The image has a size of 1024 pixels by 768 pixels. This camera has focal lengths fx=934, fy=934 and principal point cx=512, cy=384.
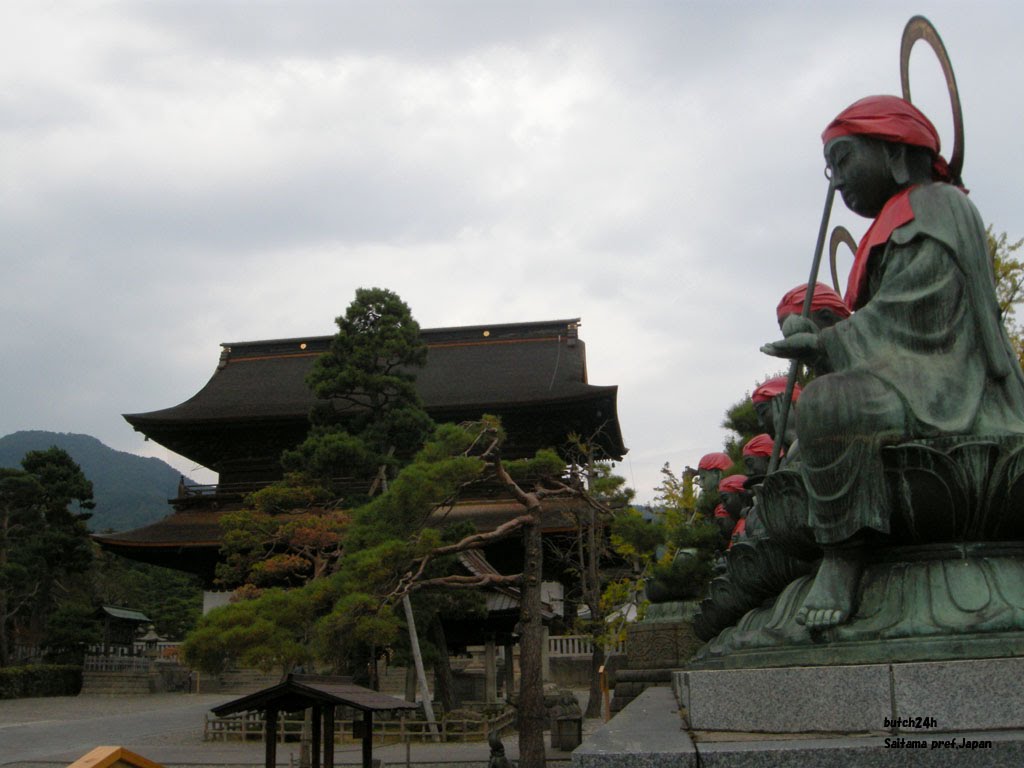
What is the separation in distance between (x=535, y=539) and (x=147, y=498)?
12237cm

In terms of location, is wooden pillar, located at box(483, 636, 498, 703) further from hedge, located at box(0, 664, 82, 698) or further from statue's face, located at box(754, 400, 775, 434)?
statue's face, located at box(754, 400, 775, 434)

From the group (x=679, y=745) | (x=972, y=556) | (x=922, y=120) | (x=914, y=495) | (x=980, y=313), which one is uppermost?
(x=922, y=120)

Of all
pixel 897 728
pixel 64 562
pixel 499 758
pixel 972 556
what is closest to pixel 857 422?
pixel 972 556

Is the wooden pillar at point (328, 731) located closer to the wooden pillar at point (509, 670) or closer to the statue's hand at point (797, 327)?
the statue's hand at point (797, 327)

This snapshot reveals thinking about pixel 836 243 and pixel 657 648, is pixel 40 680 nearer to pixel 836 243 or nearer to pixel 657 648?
pixel 657 648

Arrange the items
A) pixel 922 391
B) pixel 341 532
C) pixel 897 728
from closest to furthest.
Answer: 1. pixel 897 728
2. pixel 922 391
3. pixel 341 532

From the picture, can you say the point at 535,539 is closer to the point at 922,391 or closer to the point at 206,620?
the point at 206,620

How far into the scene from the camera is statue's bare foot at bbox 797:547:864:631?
2908 millimetres

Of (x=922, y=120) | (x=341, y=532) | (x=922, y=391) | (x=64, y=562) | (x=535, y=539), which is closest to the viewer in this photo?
(x=922, y=391)

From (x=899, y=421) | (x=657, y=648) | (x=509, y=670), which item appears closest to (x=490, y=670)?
(x=509, y=670)

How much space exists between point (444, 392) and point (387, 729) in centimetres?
1170

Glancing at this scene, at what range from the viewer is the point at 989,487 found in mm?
2816

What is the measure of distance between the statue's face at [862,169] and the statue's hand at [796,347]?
0.63 meters

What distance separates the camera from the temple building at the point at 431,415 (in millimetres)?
21855
